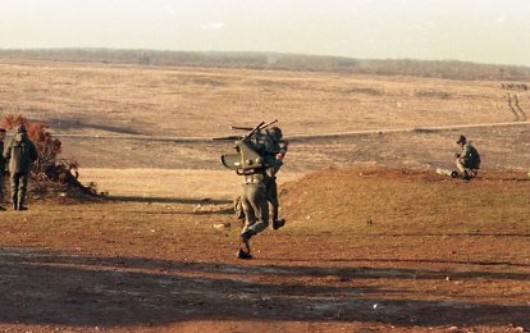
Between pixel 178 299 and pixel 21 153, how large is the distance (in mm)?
10626

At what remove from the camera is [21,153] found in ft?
68.0

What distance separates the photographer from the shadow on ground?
10156 mm

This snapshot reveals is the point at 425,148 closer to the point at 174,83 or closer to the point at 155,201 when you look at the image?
the point at 155,201

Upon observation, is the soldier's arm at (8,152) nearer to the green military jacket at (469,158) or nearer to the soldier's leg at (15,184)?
the soldier's leg at (15,184)

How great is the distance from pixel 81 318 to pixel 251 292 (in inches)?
105

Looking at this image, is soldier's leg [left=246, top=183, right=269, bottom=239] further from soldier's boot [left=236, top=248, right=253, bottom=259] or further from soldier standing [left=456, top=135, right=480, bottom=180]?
soldier standing [left=456, top=135, right=480, bottom=180]

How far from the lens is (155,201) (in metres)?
27.5

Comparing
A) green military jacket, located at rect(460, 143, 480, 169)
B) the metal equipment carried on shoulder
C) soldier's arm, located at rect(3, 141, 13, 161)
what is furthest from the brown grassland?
the metal equipment carried on shoulder

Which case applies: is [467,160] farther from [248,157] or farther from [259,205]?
[248,157]

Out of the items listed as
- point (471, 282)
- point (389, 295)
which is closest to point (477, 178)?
point (471, 282)

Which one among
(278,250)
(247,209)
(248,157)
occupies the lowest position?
(278,250)

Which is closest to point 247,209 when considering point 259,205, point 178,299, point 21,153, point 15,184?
point 259,205

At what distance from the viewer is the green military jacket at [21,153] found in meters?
20.6

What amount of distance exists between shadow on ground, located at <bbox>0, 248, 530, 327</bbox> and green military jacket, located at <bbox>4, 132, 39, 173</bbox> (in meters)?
7.13
